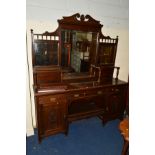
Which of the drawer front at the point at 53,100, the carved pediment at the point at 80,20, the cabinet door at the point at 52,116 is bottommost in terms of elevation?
the cabinet door at the point at 52,116

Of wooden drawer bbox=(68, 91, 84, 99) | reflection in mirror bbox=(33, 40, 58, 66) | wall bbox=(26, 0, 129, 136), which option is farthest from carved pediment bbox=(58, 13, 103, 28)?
wooden drawer bbox=(68, 91, 84, 99)

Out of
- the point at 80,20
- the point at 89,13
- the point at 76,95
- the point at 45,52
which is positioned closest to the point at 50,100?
the point at 76,95

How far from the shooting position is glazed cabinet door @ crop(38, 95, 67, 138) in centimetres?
241

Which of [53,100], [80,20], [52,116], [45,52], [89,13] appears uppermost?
[89,13]

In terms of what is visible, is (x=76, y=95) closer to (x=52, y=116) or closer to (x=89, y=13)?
(x=52, y=116)

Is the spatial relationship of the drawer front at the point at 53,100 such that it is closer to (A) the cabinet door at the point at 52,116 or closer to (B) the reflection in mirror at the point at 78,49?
(A) the cabinet door at the point at 52,116

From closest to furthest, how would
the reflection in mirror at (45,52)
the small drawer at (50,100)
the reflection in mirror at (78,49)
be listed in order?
the small drawer at (50,100), the reflection in mirror at (45,52), the reflection in mirror at (78,49)

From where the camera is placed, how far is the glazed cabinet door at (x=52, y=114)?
7.90 ft

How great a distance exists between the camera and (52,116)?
2.51 metres

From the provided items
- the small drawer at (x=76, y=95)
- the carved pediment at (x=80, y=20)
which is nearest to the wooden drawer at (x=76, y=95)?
the small drawer at (x=76, y=95)

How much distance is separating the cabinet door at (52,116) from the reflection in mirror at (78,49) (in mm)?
734

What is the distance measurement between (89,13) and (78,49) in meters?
0.71
